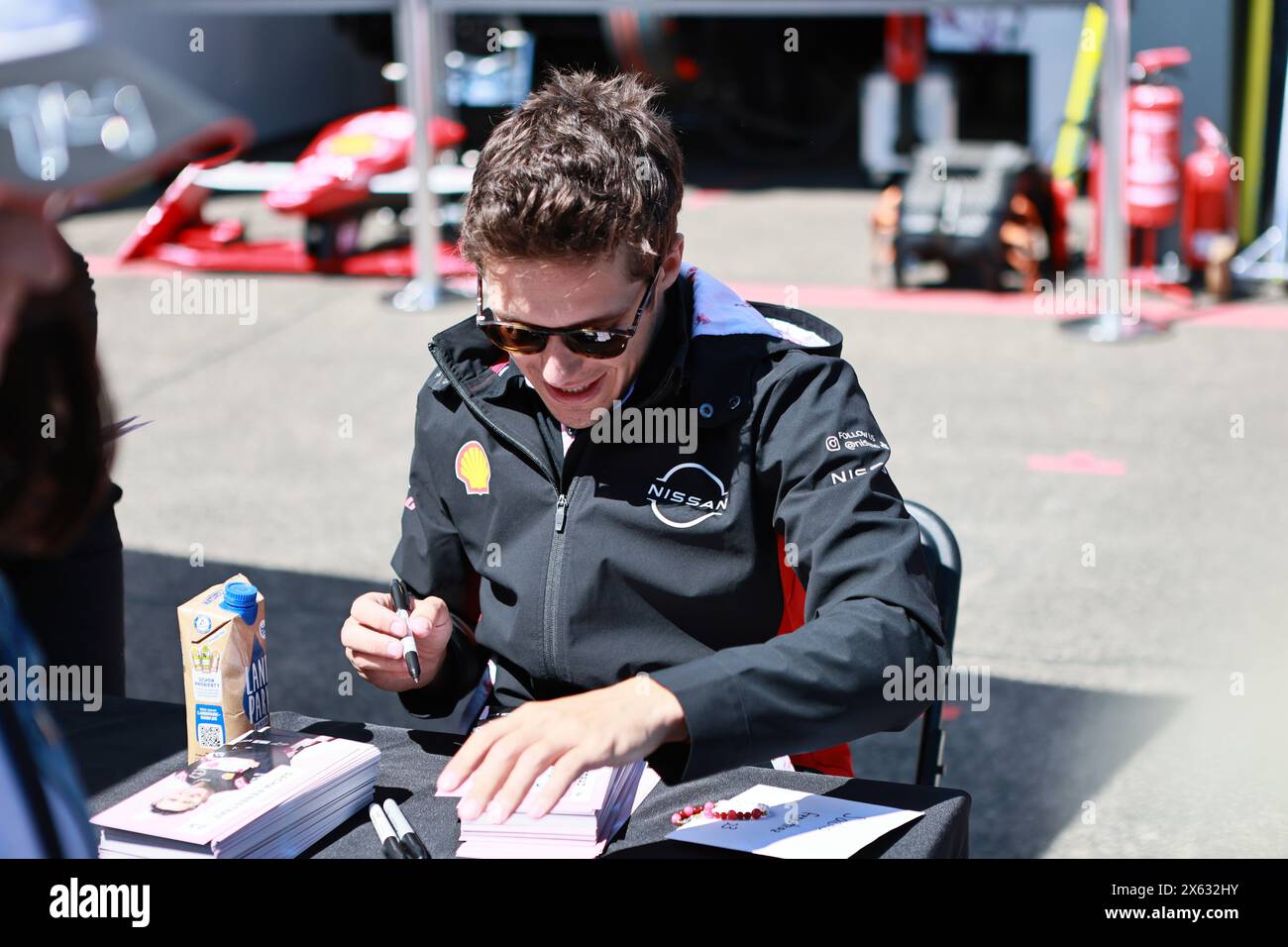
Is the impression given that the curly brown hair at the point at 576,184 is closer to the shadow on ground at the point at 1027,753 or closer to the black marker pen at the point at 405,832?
the black marker pen at the point at 405,832

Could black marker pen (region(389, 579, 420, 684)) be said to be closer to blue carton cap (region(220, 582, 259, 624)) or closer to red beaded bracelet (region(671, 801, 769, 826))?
blue carton cap (region(220, 582, 259, 624))

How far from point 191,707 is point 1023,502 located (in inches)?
159

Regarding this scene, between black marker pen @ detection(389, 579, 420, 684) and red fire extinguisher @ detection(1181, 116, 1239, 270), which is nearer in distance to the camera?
black marker pen @ detection(389, 579, 420, 684)

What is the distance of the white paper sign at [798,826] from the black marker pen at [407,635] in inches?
18.9

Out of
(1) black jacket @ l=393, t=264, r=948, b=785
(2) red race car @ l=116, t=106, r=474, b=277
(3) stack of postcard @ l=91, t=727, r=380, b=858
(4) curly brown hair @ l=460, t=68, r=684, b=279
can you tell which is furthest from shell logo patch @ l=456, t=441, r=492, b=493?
(2) red race car @ l=116, t=106, r=474, b=277

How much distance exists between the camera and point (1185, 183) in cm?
825

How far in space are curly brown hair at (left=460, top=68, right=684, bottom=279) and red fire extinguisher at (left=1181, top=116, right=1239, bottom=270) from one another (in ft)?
22.3

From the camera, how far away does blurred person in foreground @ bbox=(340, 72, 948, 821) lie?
2.00m

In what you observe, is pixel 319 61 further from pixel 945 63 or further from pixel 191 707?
pixel 191 707

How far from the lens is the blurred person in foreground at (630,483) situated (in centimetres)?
200

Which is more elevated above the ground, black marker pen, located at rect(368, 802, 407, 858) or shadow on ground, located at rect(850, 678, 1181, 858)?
black marker pen, located at rect(368, 802, 407, 858)

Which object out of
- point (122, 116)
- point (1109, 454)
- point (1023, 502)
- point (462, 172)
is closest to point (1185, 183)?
point (1109, 454)

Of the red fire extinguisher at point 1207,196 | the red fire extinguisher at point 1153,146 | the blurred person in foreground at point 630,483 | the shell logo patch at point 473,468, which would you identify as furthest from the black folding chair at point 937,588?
the red fire extinguisher at point 1207,196

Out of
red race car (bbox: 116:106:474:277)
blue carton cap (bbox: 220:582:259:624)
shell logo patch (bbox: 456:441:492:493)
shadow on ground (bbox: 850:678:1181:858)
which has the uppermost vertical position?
shell logo patch (bbox: 456:441:492:493)
